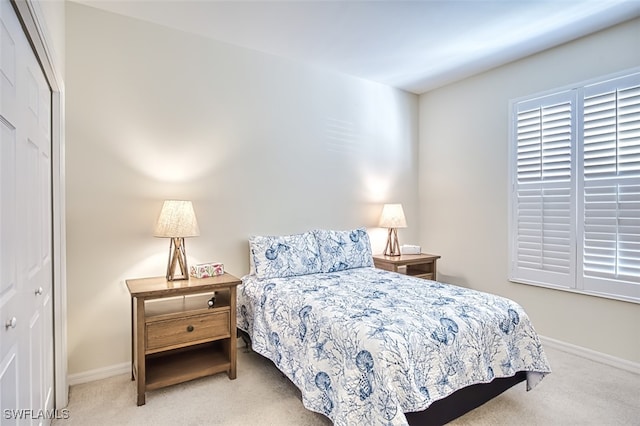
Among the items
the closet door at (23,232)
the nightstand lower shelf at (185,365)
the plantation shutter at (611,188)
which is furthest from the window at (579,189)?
the closet door at (23,232)

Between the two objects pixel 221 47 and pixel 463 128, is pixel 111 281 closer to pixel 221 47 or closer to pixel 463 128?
pixel 221 47

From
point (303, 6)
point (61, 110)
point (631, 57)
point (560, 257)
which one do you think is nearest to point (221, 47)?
point (303, 6)

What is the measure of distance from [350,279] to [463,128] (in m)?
2.37

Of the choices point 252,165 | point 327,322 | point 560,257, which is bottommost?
point 327,322

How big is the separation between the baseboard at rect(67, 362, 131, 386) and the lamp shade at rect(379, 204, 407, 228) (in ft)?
9.11

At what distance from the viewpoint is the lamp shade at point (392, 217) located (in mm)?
3896

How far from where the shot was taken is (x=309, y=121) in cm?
359

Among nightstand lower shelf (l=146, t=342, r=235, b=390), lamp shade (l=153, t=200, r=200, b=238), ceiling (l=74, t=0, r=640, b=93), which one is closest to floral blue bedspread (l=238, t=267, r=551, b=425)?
nightstand lower shelf (l=146, t=342, r=235, b=390)

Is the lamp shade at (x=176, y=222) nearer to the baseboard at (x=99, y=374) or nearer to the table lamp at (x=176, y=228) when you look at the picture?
the table lamp at (x=176, y=228)

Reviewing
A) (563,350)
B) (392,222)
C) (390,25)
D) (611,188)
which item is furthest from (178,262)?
(611,188)

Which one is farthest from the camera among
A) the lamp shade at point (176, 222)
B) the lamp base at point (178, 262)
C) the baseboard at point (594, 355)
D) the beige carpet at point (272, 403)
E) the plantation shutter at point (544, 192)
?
the plantation shutter at point (544, 192)

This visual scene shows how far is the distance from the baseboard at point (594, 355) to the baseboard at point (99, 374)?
3.68m

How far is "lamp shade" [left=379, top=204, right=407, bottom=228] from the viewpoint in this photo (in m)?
3.90

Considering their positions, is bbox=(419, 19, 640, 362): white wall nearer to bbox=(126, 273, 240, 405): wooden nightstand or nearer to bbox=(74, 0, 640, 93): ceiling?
bbox=(74, 0, 640, 93): ceiling
